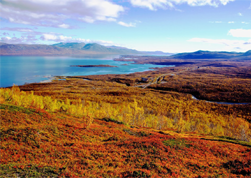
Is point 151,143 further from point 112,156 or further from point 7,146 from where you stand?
point 7,146

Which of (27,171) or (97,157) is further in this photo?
(97,157)

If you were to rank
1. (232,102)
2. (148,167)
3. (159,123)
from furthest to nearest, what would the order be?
(232,102)
(159,123)
(148,167)

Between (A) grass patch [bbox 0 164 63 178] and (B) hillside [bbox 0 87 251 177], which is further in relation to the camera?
(B) hillside [bbox 0 87 251 177]

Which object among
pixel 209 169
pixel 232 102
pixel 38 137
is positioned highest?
pixel 38 137

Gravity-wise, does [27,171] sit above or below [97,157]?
above

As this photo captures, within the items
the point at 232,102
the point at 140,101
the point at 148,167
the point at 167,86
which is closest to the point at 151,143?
the point at 148,167

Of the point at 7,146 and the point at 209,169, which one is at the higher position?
the point at 7,146

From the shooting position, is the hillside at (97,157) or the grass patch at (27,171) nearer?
the grass patch at (27,171)

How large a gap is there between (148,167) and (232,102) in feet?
349

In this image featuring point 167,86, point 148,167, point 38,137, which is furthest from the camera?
point 167,86

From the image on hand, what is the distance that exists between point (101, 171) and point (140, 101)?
7398cm

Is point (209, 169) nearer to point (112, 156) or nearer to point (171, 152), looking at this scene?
point (171, 152)

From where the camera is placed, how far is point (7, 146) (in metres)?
15.3

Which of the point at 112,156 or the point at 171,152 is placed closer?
the point at 112,156
